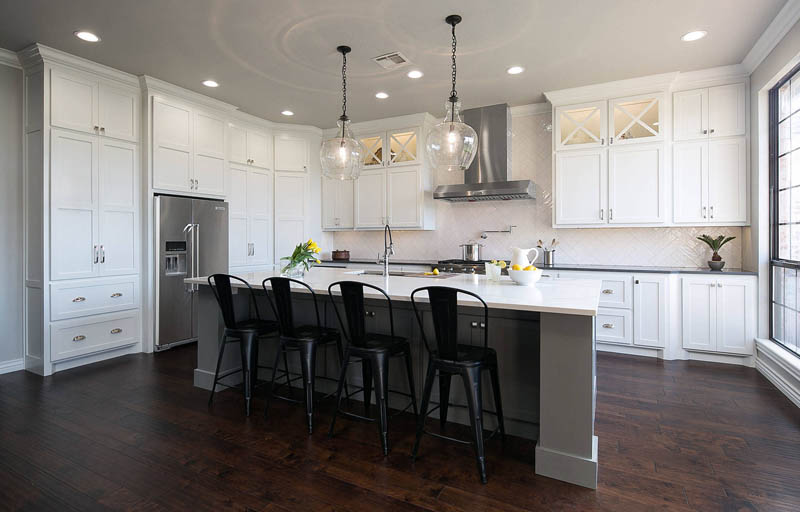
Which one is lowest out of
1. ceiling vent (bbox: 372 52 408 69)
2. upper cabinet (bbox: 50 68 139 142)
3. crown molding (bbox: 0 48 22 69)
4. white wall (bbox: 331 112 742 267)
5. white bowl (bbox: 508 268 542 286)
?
white bowl (bbox: 508 268 542 286)

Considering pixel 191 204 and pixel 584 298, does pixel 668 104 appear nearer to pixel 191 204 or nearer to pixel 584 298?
pixel 584 298

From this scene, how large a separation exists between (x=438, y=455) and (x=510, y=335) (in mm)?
779

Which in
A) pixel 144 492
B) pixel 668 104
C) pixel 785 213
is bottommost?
pixel 144 492

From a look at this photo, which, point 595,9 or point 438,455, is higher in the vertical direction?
point 595,9

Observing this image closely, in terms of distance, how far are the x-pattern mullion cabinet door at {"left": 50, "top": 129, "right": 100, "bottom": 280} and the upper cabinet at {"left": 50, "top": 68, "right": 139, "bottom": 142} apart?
117 millimetres

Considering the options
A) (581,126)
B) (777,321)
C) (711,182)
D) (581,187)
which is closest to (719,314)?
(777,321)

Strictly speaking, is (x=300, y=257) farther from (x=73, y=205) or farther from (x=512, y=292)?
(x=73, y=205)

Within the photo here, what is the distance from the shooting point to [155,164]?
4473 mm

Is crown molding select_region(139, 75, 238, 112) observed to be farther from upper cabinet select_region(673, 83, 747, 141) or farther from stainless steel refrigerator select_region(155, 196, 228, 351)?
upper cabinet select_region(673, 83, 747, 141)

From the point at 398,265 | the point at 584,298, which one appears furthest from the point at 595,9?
the point at 398,265

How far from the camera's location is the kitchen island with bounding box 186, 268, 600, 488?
2070 millimetres

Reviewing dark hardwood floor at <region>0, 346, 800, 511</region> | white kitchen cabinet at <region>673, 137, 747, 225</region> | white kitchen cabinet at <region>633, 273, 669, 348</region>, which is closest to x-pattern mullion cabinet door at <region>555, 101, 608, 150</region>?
white kitchen cabinet at <region>673, 137, 747, 225</region>

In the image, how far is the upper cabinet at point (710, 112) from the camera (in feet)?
13.6

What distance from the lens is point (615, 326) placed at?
4375 millimetres
